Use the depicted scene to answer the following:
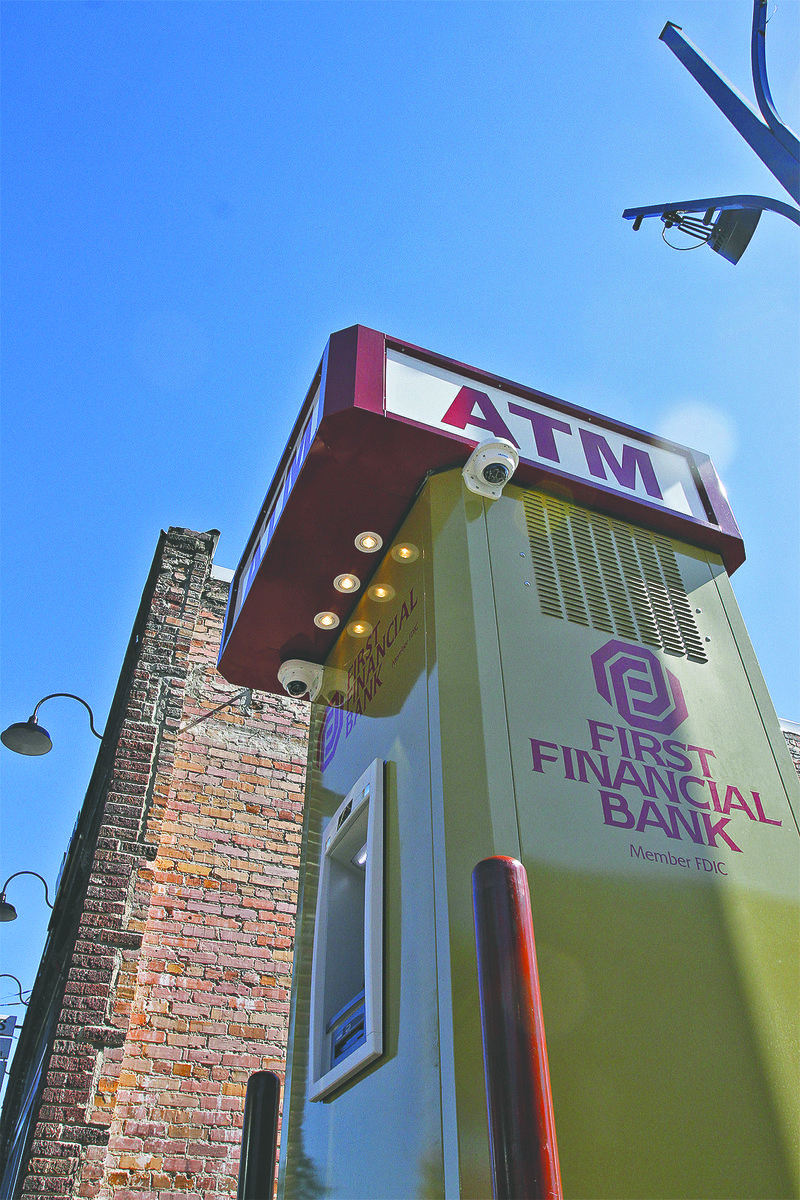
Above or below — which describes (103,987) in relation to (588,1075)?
above

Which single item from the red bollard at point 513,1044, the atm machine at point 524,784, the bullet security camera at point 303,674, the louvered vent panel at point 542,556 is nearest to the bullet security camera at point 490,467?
the atm machine at point 524,784

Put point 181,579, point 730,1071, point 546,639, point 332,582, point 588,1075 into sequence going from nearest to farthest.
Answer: point 588,1075
point 730,1071
point 546,639
point 332,582
point 181,579

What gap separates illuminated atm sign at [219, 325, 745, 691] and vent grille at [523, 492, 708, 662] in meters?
0.10

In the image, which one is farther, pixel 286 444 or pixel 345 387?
pixel 286 444

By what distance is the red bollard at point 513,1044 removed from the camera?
1166 mm

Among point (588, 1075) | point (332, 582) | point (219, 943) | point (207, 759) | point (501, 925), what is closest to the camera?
point (501, 925)

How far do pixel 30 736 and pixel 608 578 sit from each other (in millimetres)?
5295

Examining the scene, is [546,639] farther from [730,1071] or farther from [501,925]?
[501,925]

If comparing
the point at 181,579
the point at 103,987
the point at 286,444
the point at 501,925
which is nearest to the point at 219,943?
the point at 103,987

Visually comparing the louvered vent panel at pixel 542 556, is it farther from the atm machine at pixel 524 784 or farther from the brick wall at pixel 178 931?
the brick wall at pixel 178 931

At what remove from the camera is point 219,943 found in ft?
18.4

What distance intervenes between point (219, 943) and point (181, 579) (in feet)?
9.76

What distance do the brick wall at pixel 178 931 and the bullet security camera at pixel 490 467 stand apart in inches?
150

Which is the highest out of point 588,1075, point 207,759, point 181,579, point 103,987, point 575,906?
point 181,579
